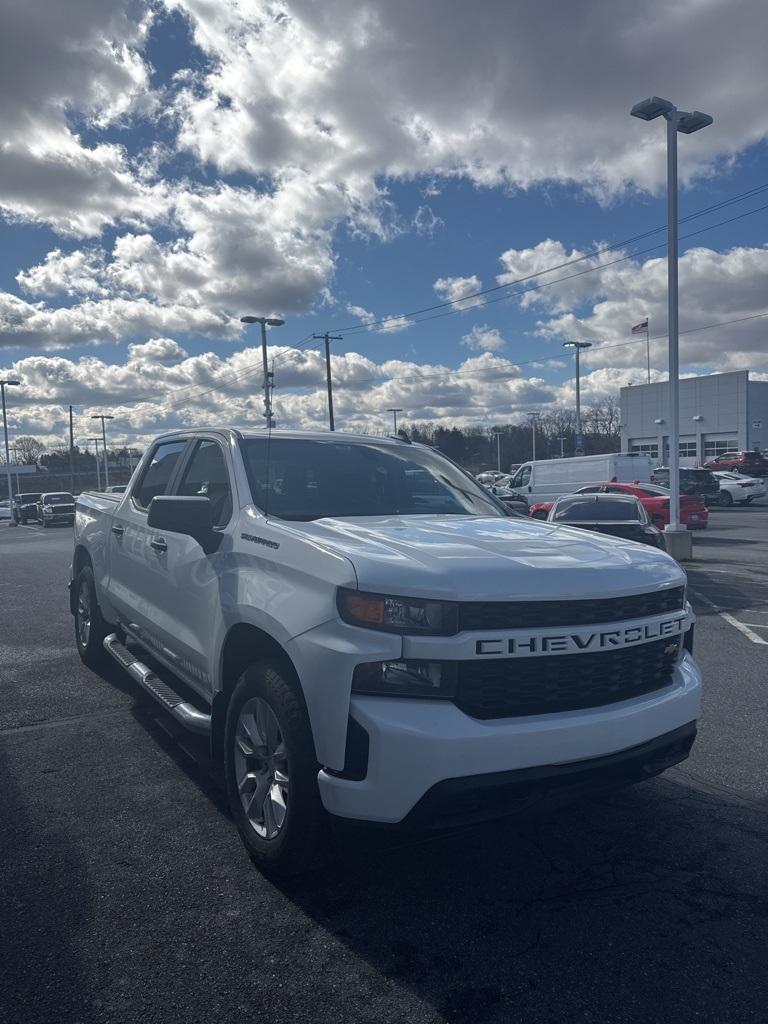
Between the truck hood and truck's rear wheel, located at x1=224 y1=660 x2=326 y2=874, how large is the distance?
0.62 m

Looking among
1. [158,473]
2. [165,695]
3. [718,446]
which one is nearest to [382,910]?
[165,695]

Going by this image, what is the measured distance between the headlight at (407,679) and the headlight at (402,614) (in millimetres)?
120

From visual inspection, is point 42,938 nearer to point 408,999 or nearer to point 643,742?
point 408,999

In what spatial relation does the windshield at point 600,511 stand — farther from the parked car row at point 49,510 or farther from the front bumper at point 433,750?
the parked car row at point 49,510

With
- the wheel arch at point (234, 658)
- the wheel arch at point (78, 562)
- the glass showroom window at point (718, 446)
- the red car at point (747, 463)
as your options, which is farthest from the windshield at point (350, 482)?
the glass showroom window at point (718, 446)

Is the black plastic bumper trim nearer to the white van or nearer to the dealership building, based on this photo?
the white van

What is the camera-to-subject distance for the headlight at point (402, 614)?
279 cm

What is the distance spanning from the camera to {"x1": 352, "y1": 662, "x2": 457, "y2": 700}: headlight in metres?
2.76

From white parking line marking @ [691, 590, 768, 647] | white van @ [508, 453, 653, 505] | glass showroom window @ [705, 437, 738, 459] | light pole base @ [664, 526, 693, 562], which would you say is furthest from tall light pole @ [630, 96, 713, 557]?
glass showroom window @ [705, 437, 738, 459]

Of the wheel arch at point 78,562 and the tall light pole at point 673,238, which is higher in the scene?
the tall light pole at point 673,238

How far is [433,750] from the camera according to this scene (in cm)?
264

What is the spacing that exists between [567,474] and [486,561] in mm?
24209

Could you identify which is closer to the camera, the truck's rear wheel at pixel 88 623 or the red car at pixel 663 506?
the truck's rear wheel at pixel 88 623

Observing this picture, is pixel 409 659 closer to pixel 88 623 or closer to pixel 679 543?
pixel 88 623
